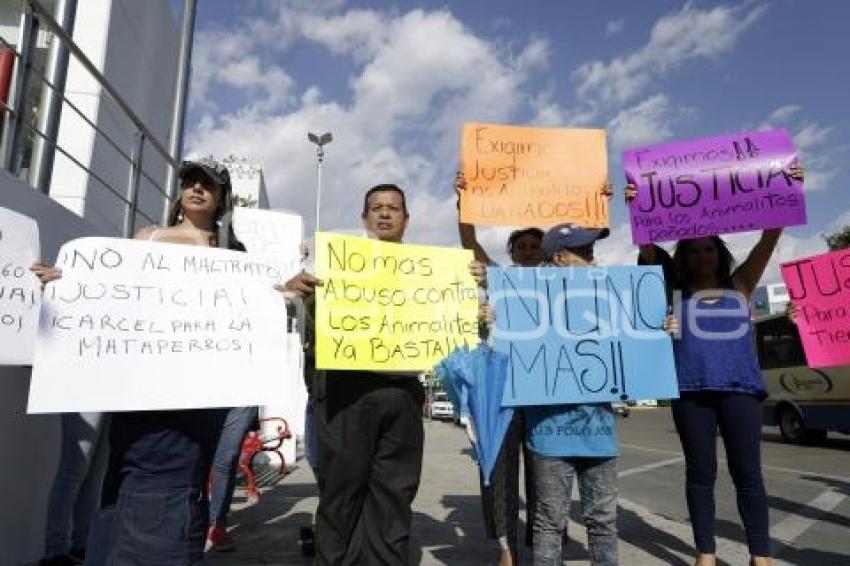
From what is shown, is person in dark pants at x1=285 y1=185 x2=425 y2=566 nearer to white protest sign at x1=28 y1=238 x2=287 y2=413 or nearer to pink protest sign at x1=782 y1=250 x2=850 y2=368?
white protest sign at x1=28 y1=238 x2=287 y2=413

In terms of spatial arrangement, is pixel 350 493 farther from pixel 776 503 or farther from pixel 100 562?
pixel 776 503

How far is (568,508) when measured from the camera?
9.35ft

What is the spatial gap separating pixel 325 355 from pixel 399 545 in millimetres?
902

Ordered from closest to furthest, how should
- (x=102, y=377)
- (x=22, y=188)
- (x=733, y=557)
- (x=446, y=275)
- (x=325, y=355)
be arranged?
(x=102, y=377) → (x=325, y=355) → (x=446, y=275) → (x=22, y=188) → (x=733, y=557)

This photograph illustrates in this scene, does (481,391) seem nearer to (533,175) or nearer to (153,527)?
(153,527)

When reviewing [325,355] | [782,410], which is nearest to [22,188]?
[325,355]

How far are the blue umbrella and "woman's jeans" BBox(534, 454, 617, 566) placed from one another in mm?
293

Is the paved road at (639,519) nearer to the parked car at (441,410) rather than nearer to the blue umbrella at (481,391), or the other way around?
the blue umbrella at (481,391)

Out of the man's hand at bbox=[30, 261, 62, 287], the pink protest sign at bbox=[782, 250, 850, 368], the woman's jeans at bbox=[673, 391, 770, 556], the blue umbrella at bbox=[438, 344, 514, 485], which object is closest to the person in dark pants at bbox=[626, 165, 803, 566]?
the woman's jeans at bbox=[673, 391, 770, 556]

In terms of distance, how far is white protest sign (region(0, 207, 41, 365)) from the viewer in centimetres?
227

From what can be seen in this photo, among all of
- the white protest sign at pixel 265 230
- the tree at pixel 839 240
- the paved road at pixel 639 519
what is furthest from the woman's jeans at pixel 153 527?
the tree at pixel 839 240

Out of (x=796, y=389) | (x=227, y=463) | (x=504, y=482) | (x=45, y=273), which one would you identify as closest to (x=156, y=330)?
(x=45, y=273)

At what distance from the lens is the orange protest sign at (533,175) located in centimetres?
379

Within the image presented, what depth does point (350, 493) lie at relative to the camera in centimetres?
277
